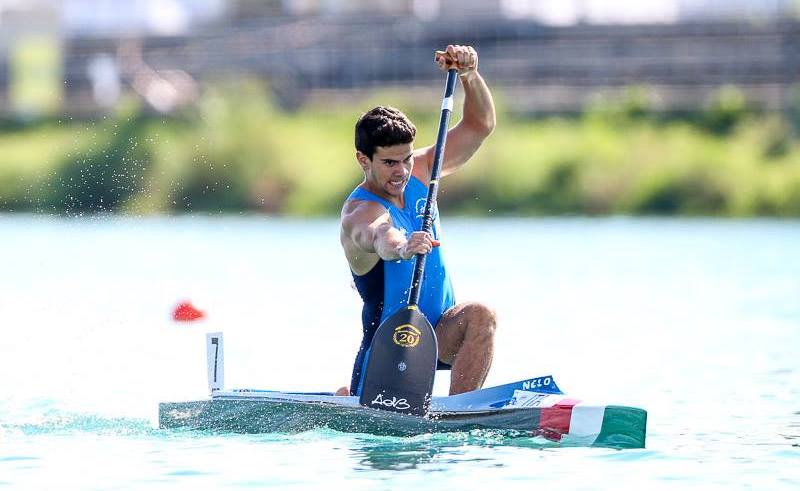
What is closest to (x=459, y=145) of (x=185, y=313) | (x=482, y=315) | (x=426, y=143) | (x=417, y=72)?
(x=482, y=315)

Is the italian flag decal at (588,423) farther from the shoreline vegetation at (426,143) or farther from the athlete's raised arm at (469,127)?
the shoreline vegetation at (426,143)

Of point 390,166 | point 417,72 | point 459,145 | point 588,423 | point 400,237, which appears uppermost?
point 417,72

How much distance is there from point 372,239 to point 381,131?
1.97 feet

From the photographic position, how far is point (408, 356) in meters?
9.48

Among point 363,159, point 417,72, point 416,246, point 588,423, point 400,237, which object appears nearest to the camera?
point 416,246

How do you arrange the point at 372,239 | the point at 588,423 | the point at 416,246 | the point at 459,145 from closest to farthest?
1. the point at 416,246
2. the point at 372,239
3. the point at 588,423
4. the point at 459,145

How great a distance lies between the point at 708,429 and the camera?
10625 mm

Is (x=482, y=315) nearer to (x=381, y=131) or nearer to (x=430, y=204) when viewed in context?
(x=430, y=204)

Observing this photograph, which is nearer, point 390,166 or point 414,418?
point 390,166

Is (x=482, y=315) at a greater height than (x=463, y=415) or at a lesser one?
greater

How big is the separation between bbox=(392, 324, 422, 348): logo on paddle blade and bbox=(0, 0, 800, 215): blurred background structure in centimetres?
2998

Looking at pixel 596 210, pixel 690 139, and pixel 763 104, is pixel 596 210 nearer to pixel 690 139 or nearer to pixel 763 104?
pixel 690 139

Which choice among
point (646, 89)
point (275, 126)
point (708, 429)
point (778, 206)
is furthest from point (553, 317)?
point (646, 89)

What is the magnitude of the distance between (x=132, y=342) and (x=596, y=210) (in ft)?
80.2
